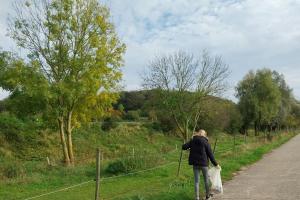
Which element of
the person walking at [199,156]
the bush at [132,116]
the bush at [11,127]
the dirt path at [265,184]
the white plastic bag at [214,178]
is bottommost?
the dirt path at [265,184]

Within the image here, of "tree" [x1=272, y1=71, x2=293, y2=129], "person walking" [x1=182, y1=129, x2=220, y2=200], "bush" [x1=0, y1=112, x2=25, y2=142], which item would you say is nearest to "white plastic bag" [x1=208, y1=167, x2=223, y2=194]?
"person walking" [x1=182, y1=129, x2=220, y2=200]

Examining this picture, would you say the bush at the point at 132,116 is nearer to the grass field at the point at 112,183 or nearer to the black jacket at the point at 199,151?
the grass field at the point at 112,183

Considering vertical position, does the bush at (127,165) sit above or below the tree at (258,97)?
below

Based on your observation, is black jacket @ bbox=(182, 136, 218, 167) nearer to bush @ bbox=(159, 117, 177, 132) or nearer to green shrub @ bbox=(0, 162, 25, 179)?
green shrub @ bbox=(0, 162, 25, 179)

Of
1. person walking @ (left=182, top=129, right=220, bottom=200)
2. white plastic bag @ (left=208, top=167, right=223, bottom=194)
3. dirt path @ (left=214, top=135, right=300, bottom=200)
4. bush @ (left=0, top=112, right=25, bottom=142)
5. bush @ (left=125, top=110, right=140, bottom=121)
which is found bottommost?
dirt path @ (left=214, top=135, right=300, bottom=200)

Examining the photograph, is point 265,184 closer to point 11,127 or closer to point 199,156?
point 199,156

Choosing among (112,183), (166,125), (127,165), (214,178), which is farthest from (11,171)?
(166,125)

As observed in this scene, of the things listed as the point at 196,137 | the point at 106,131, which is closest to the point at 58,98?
the point at 196,137

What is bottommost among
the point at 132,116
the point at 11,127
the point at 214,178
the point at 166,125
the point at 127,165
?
the point at 214,178

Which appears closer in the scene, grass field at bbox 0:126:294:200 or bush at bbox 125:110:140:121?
grass field at bbox 0:126:294:200

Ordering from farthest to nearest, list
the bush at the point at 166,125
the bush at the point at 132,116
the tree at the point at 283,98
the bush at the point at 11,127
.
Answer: the bush at the point at 132,116 → the tree at the point at 283,98 → the bush at the point at 166,125 → the bush at the point at 11,127

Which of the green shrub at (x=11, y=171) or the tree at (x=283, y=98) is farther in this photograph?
the tree at (x=283, y=98)

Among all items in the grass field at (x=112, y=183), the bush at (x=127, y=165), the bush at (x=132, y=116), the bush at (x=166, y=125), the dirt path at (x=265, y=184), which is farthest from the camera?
the bush at (x=132, y=116)

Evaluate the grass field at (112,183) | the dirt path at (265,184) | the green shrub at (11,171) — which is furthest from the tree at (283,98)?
the green shrub at (11,171)
